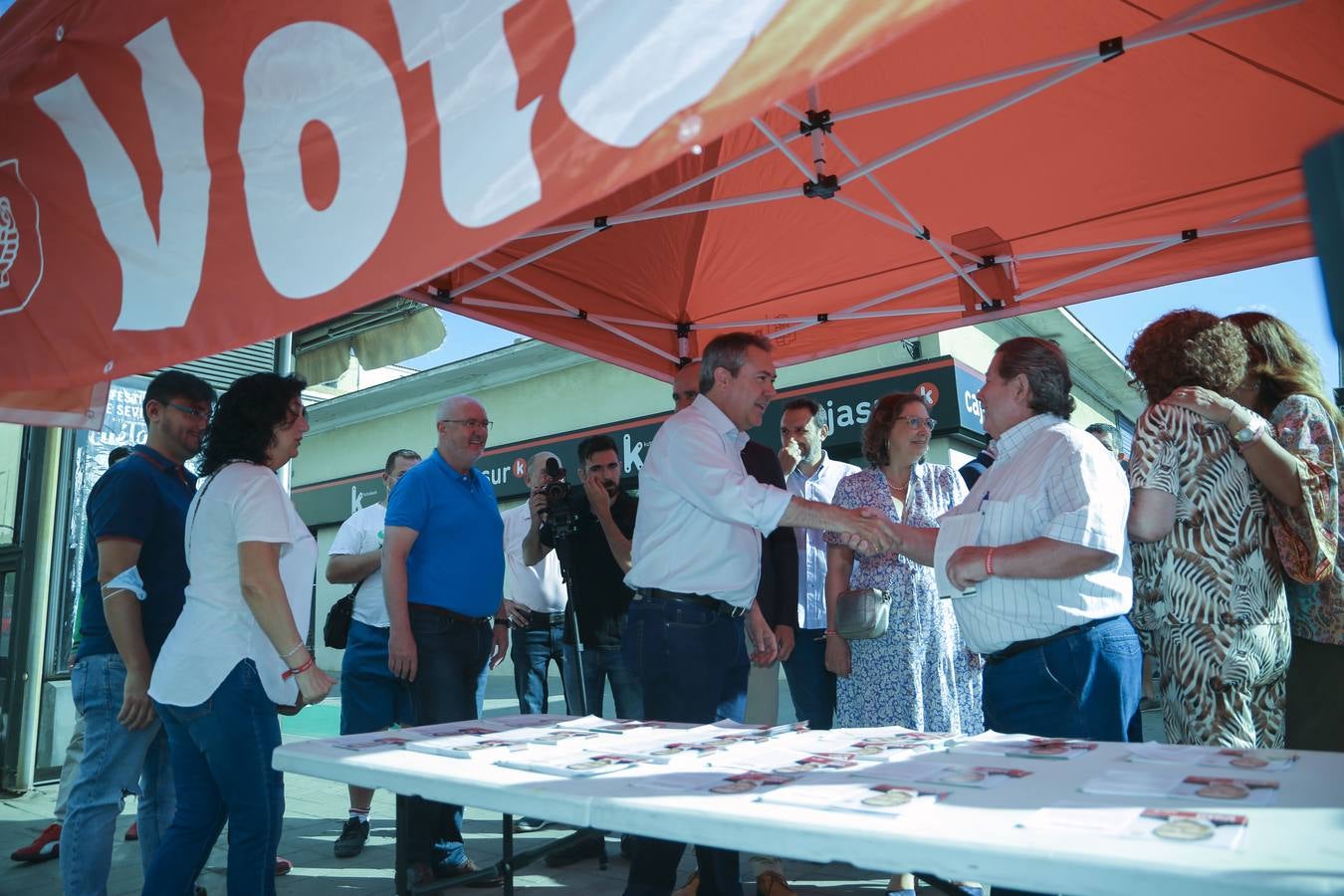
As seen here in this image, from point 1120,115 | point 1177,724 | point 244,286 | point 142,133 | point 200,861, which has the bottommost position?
point 200,861

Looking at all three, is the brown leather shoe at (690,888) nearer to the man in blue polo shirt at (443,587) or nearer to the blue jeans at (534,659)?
the man in blue polo shirt at (443,587)

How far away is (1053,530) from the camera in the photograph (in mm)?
2311

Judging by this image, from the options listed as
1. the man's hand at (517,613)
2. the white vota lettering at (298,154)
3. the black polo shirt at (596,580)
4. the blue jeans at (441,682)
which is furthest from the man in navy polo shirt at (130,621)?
the man's hand at (517,613)

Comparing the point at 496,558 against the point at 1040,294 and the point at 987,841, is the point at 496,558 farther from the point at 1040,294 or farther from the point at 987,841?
the point at 987,841

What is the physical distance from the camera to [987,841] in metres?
1.21

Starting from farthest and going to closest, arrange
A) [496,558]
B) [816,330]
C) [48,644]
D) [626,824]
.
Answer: [48,644]
[816,330]
[496,558]
[626,824]

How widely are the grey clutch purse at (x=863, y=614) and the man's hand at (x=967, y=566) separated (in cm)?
100

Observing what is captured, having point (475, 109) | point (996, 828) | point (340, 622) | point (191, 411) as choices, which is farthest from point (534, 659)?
point (996, 828)

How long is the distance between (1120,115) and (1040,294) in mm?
1115

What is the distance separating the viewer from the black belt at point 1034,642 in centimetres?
238

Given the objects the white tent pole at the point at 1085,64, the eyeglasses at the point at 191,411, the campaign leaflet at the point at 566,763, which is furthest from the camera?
the eyeglasses at the point at 191,411

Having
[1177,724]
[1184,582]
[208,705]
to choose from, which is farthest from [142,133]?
[1177,724]

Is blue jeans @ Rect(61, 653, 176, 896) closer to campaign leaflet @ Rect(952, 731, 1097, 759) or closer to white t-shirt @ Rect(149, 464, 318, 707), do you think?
white t-shirt @ Rect(149, 464, 318, 707)

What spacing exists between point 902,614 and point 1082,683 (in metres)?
1.32
